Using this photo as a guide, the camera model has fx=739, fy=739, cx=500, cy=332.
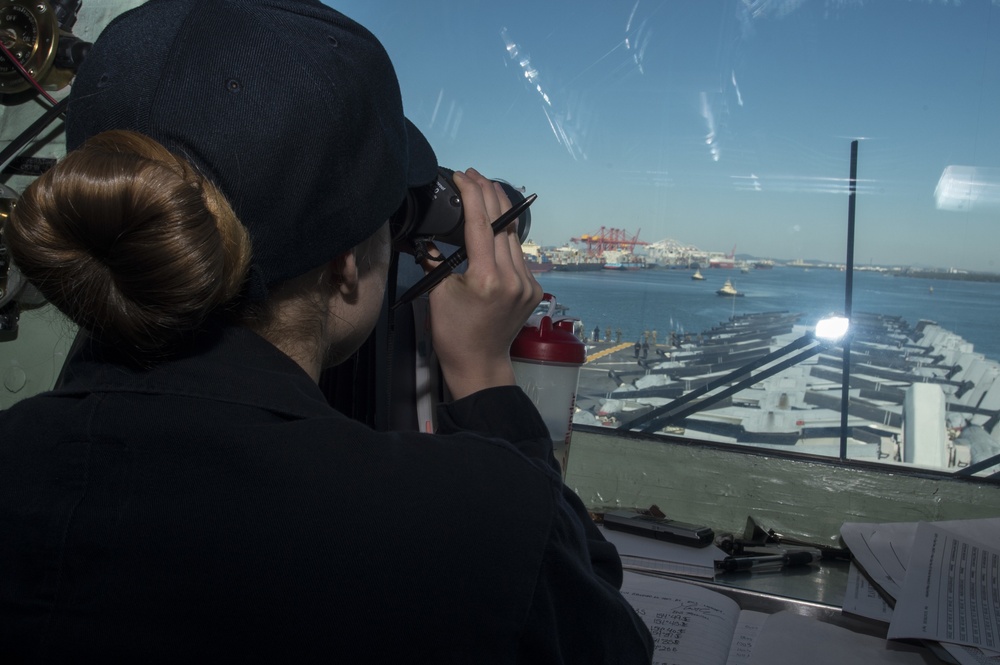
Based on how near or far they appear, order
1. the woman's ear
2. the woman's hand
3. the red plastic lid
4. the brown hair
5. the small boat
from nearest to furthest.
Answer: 1. the brown hair
2. the woman's ear
3. the woman's hand
4. the red plastic lid
5. the small boat

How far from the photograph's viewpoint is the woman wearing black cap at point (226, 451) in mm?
393

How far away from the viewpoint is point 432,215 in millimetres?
704

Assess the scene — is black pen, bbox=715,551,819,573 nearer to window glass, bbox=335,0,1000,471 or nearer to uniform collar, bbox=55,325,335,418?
window glass, bbox=335,0,1000,471

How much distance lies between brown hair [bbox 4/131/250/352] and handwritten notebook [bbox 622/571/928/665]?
0.54m

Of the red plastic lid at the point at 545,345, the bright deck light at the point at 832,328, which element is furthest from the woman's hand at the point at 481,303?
the bright deck light at the point at 832,328

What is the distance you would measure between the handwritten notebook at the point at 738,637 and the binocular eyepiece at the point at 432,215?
44 cm

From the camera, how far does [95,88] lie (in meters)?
0.47

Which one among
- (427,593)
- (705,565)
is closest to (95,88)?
(427,593)

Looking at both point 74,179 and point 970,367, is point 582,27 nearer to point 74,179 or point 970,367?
point 970,367

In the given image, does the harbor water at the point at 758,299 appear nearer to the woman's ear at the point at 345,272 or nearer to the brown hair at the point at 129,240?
the woman's ear at the point at 345,272

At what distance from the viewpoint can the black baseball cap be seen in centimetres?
44

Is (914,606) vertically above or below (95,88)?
below

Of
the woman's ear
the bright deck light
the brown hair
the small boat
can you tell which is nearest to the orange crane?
the small boat

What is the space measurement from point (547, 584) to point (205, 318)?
0.27 m
